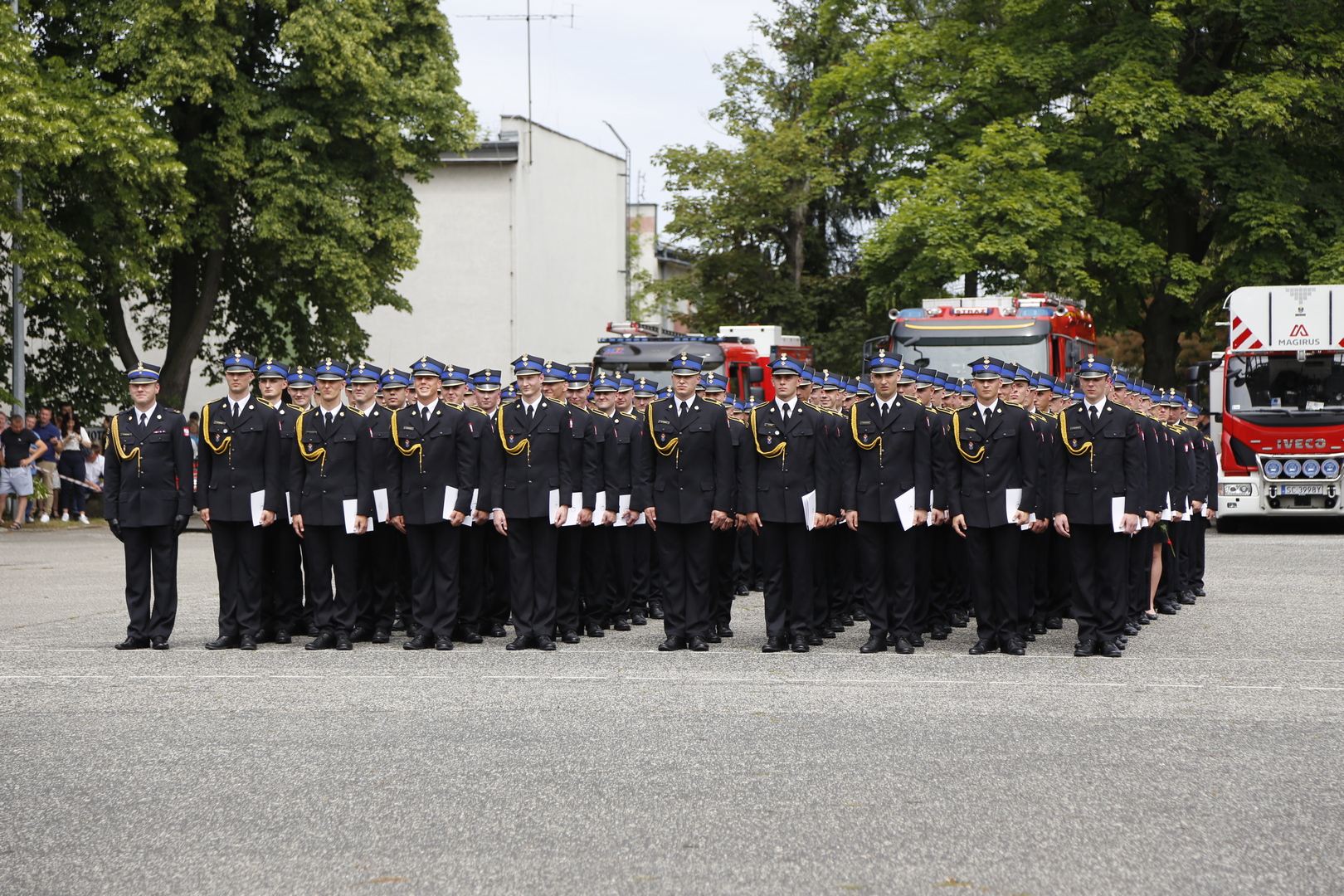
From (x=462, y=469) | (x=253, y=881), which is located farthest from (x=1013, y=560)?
(x=253, y=881)

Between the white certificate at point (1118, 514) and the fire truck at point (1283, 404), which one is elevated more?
the fire truck at point (1283, 404)

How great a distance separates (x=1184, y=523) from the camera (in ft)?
46.8

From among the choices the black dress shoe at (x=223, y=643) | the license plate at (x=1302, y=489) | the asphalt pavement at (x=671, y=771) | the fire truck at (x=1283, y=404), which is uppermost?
the fire truck at (x=1283, y=404)

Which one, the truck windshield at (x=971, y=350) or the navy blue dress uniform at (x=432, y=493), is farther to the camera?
the truck windshield at (x=971, y=350)

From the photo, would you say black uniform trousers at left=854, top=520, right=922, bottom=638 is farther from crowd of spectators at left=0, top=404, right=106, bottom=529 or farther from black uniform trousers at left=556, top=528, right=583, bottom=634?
crowd of spectators at left=0, top=404, right=106, bottom=529

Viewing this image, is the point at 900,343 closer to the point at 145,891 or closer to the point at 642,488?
the point at 642,488

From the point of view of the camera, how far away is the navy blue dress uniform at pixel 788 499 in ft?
35.6

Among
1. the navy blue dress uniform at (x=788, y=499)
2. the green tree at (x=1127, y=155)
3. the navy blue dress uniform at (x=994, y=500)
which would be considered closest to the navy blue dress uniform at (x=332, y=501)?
the navy blue dress uniform at (x=788, y=499)

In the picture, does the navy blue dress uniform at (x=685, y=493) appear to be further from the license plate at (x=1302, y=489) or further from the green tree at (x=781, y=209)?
the green tree at (x=781, y=209)

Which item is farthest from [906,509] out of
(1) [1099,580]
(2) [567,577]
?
(2) [567,577]

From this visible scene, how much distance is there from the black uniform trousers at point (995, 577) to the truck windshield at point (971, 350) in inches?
437

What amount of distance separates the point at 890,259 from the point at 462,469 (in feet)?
68.3

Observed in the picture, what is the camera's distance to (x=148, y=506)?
10.9 m

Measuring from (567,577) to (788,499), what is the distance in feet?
6.07
